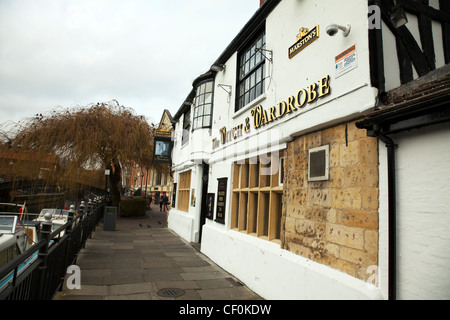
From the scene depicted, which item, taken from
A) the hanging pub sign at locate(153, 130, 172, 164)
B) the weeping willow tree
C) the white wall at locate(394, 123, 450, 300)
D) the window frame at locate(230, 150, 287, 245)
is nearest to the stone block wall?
the white wall at locate(394, 123, 450, 300)

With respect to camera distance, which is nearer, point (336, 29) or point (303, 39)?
point (336, 29)

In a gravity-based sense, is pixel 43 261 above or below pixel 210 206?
below

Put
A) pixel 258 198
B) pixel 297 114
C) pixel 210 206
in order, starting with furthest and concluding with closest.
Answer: pixel 210 206
pixel 258 198
pixel 297 114

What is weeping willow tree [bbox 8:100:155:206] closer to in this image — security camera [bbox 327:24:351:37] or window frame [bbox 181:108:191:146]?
window frame [bbox 181:108:191:146]

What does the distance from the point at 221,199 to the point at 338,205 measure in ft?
14.4

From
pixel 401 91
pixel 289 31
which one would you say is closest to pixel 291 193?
pixel 401 91

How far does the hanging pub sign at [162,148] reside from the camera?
15070mm

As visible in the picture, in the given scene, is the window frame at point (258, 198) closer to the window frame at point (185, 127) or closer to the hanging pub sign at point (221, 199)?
the hanging pub sign at point (221, 199)

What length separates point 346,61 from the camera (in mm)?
3855

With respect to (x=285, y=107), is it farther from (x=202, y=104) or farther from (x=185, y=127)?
(x=185, y=127)

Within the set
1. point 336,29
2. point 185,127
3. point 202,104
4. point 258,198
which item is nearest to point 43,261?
point 258,198

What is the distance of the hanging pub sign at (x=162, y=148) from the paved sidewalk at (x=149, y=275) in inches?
242

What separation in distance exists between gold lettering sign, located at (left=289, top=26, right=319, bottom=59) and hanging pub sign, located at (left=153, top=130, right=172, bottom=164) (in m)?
11.1

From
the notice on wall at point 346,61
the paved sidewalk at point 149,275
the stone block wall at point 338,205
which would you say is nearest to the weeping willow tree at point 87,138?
the paved sidewalk at point 149,275
